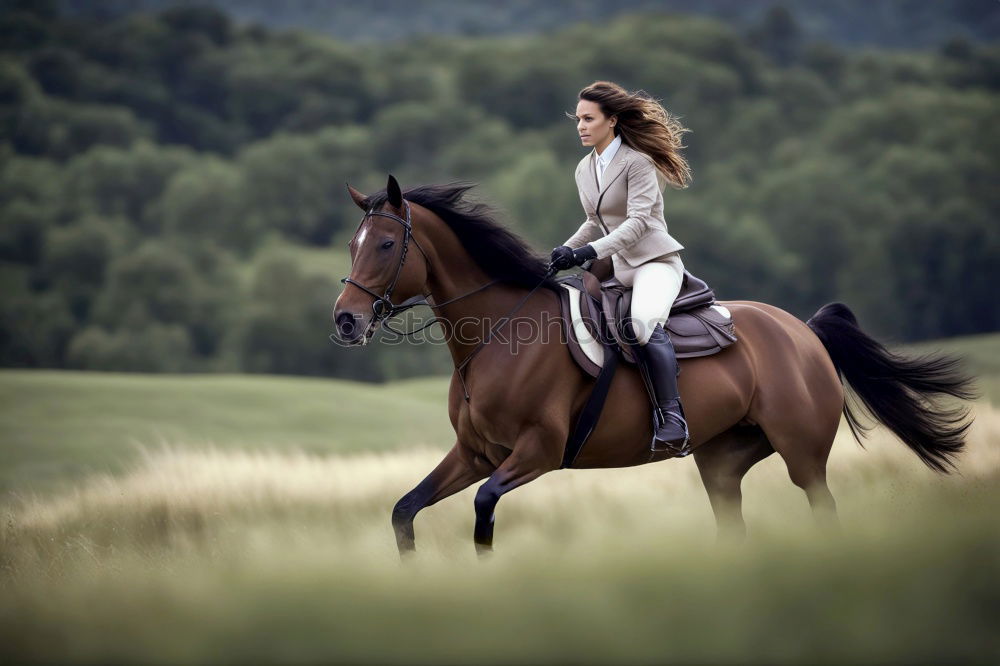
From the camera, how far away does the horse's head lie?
634cm

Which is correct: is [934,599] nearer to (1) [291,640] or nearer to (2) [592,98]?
(1) [291,640]

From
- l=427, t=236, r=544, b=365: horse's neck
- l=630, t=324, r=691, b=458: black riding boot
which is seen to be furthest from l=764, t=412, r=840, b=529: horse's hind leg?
l=427, t=236, r=544, b=365: horse's neck

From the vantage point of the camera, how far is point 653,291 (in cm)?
726

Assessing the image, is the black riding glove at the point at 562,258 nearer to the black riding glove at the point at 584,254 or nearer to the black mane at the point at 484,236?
the black riding glove at the point at 584,254

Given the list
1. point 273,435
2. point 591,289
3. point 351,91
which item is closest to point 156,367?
point 273,435

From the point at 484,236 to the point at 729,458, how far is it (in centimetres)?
251

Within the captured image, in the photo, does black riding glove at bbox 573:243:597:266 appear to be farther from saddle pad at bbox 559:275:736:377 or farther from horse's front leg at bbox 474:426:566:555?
horse's front leg at bbox 474:426:566:555

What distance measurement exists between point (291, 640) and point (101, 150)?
8461 cm

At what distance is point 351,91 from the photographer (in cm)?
10750

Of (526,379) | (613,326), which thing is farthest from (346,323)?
(613,326)

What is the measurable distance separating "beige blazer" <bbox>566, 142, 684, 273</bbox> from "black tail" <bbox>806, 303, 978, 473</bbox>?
185 cm

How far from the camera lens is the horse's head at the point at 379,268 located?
6.34 metres

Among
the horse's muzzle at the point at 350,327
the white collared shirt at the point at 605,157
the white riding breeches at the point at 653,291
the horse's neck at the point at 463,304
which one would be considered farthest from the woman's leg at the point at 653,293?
the horse's muzzle at the point at 350,327

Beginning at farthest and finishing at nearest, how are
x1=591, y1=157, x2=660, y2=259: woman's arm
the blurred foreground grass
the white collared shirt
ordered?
the white collared shirt
x1=591, y1=157, x2=660, y2=259: woman's arm
the blurred foreground grass
